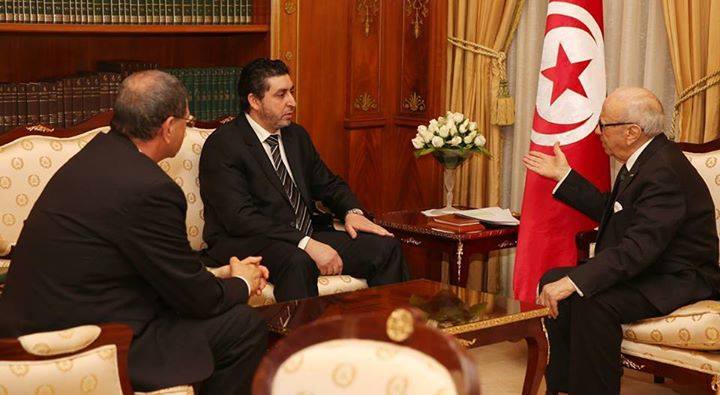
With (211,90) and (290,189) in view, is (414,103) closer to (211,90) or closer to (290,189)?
(211,90)

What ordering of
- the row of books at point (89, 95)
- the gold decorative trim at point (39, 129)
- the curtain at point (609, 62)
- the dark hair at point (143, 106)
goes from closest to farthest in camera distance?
the dark hair at point (143, 106) → the gold decorative trim at point (39, 129) → the row of books at point (89, 95) → the curtain at point (609, 62)

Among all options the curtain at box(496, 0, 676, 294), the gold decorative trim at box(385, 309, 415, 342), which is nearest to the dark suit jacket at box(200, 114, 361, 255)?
the curtain at box(496, 0, 676, 294)

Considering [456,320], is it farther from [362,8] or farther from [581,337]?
[362,8]

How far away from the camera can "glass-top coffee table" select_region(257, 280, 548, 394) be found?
3.82 metres

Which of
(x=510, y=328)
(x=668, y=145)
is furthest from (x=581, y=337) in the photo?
(x=668, y=145)

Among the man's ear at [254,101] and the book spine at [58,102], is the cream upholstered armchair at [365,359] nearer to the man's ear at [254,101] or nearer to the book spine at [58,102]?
the man's ear at [254,101]

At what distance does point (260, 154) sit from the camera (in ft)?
15.7

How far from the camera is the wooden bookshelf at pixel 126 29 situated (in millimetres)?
4780

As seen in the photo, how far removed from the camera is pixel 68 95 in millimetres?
5035

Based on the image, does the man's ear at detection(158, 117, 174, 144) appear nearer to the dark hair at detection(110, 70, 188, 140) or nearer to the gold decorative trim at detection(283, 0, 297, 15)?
the dark hair at detection(110, 70, 188, 140)

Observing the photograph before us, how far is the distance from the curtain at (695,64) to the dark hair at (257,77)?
1.73 meters

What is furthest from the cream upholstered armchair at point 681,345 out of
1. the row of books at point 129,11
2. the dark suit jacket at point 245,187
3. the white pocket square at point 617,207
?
the row of books at point 129,11

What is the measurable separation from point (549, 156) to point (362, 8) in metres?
1.50

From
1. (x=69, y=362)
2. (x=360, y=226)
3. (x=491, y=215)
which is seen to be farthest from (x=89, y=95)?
(x=69, y=362)
